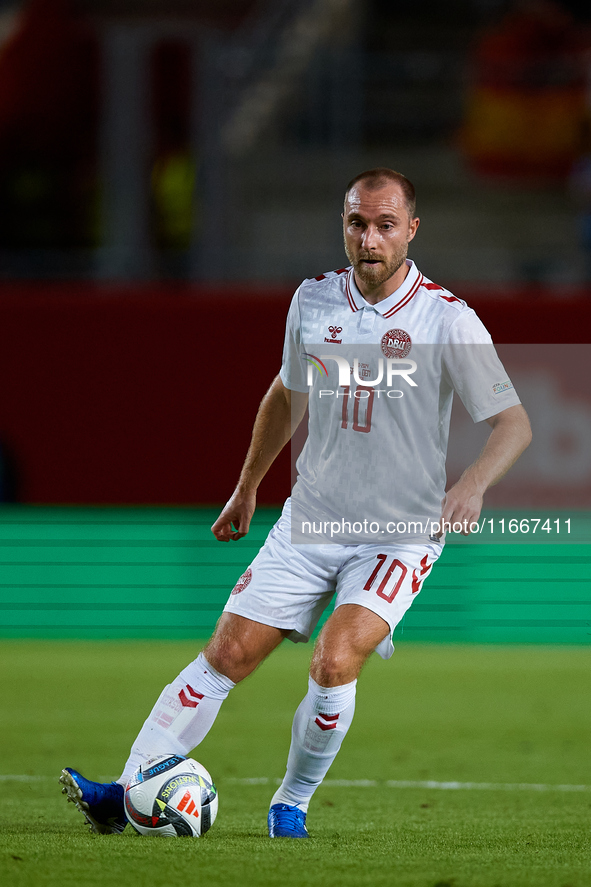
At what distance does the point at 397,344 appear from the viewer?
14.6 feet

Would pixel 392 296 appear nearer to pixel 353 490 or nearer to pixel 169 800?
pixel 353 490

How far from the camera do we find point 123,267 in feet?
35.9

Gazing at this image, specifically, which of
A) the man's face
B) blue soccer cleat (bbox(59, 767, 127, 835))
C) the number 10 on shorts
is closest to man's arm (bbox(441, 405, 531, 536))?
the number 10 on shorts

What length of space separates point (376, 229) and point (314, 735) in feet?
5.46

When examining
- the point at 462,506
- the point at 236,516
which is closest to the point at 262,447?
the point at 236,516

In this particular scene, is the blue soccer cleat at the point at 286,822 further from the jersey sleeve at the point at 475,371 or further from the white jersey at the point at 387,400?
the jersey sleeve at the point at 475,371

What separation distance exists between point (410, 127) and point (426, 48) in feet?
7.59

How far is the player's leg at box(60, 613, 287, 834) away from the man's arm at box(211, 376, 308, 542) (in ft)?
1.42

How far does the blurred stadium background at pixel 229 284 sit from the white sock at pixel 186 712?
580 cm

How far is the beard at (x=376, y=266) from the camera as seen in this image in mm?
4414

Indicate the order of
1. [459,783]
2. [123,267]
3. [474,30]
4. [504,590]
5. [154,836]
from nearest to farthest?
[154,836] → [459,783] → [504,590] → [123,267] → [474,30]

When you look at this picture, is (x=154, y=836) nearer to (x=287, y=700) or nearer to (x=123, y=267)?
(x=287, y=700)

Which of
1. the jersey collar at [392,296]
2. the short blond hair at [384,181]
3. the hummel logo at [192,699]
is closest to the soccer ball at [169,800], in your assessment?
the hummel logo at [192,699]

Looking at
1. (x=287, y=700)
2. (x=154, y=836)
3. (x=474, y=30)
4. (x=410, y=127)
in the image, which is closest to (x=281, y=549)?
(x=154, y=836)
